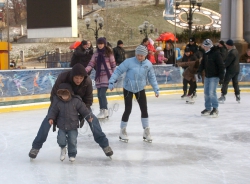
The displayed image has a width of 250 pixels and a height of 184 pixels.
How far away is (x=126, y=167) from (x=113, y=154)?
29.0 inches

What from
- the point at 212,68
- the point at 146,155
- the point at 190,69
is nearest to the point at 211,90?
the point at 212,68

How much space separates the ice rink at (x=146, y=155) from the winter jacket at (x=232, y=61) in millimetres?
2532

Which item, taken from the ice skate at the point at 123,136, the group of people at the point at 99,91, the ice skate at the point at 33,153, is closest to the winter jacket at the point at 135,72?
the group of people at the point at 99,91

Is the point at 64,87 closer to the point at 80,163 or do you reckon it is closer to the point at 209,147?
the point at 80,163

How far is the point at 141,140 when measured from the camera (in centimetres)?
707

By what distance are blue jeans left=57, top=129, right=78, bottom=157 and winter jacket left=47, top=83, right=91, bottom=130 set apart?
8 centimetres

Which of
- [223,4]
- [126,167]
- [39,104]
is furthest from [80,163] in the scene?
[223,4]

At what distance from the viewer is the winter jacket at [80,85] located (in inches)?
201

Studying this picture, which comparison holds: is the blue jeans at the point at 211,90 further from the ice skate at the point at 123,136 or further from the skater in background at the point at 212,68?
the ice skate at the point at 123,136

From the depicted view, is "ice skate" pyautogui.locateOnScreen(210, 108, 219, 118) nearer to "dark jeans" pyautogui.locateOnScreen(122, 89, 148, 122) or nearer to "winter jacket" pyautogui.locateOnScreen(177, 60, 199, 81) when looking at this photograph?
"winter jacket" pyautogui.locateOnScreen(177, 60, 199, 81)

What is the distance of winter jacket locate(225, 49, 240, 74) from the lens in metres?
11.9

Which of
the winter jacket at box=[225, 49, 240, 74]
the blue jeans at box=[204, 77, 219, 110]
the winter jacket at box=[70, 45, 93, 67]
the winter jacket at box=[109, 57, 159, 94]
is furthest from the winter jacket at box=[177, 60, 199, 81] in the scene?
the winter jacket at box=[109, 57, 159, 94]

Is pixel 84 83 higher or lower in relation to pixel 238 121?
higher

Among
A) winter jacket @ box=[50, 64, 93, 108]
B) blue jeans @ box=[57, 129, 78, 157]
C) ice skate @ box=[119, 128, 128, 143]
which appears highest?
winter jacket @ box=[50, 64, 93, 108]
